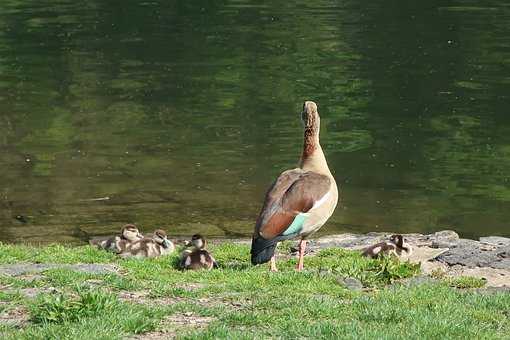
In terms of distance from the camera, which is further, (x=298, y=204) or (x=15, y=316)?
(x=298, y=204)

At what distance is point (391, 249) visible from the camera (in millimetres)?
14258

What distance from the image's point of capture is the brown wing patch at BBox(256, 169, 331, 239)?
12.6 metres

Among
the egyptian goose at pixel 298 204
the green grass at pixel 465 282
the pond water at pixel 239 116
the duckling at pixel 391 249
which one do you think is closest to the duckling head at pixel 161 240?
the egyptian goose at pixel 298 204

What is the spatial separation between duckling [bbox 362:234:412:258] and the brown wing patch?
1561mm

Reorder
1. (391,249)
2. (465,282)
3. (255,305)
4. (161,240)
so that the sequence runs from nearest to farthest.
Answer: (255,305) < (465,282) < (391,249) < (161,240)

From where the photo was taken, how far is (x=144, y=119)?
1188 inches

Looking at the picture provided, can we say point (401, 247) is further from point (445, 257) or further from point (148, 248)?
point (148, 248)

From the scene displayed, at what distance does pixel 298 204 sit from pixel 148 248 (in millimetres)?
2894

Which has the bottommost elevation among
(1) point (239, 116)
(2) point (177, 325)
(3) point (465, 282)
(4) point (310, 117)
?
(1) point (239, 116)

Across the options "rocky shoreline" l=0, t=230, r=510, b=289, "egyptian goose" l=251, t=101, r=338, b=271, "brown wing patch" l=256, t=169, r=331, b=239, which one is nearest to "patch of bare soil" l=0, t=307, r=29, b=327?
"rocky shoreline" l=0, t=230, r=510, b=289

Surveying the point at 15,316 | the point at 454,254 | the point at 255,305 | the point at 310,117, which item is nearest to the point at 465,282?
the point at 454,254

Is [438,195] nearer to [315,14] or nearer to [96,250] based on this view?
[96,250]

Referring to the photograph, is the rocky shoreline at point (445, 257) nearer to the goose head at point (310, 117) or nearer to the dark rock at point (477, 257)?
Result: the dark rock at point (477, 257)

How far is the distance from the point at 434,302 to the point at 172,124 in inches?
766
